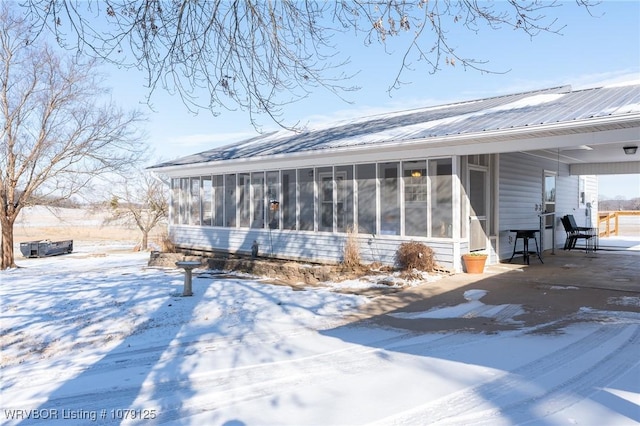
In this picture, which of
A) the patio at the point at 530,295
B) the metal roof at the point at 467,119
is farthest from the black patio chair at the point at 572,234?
the metal roof at the point at 467,119

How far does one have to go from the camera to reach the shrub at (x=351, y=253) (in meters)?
9.87

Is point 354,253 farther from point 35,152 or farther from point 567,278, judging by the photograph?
point 35,152

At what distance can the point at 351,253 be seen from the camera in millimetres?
9906

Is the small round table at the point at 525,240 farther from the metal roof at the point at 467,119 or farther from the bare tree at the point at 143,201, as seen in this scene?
the bare tree at the point at 143,201

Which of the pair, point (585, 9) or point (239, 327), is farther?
point (239, 327)

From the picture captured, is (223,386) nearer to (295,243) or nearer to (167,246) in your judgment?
(295,243)

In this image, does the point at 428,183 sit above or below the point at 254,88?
below

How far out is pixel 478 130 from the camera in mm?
8102

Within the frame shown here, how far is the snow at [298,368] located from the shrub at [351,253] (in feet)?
10.1

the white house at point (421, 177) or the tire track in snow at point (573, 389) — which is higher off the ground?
the white house at point (421, 177)

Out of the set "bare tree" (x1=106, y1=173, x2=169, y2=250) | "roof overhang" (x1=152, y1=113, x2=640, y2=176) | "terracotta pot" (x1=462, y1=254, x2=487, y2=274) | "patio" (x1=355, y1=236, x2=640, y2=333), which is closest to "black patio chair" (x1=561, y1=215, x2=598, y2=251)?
"roof overhang" (x1=152, y1=113, x2=640, y2=176)

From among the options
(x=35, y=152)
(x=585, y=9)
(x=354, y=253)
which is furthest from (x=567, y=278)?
(x=35, y=152)

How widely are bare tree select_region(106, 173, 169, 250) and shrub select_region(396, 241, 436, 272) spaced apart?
18925 millimetres

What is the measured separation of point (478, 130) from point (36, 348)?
6998 mm
